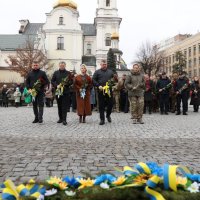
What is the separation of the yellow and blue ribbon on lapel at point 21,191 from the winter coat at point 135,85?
10.2 meters

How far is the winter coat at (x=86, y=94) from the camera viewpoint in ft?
40.6

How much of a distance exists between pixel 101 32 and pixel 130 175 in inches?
2688

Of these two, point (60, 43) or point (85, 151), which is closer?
point (85, 151)

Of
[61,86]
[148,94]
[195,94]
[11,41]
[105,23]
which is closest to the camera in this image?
[61,86]

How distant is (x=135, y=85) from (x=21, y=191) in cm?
1053

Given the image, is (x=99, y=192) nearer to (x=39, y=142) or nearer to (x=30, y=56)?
(x=39, y=142)

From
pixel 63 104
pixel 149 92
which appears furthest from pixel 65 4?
pixel 63 104

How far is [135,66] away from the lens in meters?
12.7

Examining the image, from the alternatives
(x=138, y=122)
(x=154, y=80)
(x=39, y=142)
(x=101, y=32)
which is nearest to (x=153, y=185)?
(x=39, y=142)

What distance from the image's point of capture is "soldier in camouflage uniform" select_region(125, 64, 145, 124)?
40.1 ft

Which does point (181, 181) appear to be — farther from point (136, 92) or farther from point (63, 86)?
point (136, 92)

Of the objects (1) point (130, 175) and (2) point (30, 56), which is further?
(2) point (30, 56)

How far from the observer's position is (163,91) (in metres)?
17.4

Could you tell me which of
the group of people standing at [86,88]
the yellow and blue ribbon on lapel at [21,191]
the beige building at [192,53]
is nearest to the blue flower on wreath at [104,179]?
the yellow and blue ribbon on lapel at [21,191]
